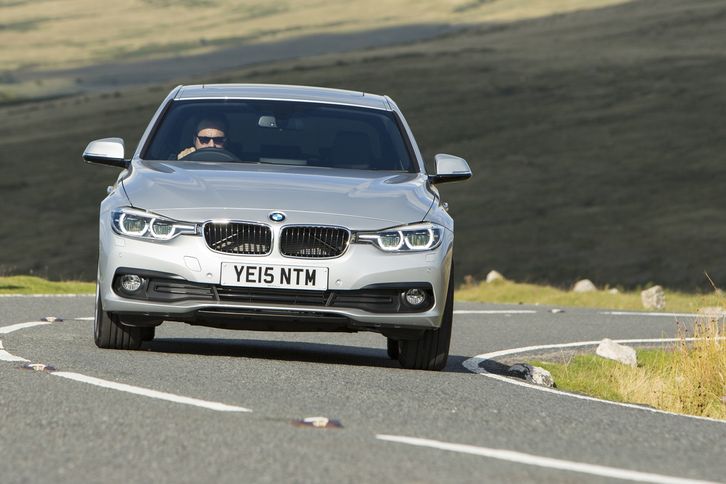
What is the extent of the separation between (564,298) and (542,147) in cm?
2723

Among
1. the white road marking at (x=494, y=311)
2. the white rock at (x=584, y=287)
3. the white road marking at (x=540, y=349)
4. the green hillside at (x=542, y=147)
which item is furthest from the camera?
the green hillside at (x=542, y=147)

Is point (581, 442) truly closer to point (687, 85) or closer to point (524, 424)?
point (524, 424)

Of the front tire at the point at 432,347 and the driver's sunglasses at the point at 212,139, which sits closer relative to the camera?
the front tire at the point at 432,347

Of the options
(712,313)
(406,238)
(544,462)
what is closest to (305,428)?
(544,462)

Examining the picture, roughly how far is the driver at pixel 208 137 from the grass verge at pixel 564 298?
15.7 m

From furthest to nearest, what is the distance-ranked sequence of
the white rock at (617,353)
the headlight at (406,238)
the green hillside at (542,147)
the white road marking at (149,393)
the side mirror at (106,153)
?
the green hillside at (542,147) → the white rock at (617,353) → the side mirror at (106,153) → the headlight at (406,238) → the white road marking at (149,393)

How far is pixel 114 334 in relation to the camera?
33.5 ft

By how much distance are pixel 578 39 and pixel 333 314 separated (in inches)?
3156

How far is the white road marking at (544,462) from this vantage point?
615 cm

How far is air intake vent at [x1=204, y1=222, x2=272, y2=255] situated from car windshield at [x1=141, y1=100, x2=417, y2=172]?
1317 mm

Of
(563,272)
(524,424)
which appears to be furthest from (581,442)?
(563,272)

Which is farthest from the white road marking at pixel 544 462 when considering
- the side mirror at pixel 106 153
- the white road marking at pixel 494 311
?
the white road marking at pixel 494 311

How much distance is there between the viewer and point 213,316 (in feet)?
31.1

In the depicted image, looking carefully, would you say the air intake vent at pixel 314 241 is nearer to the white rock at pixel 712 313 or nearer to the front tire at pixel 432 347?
the front tire at pixel 432 347
